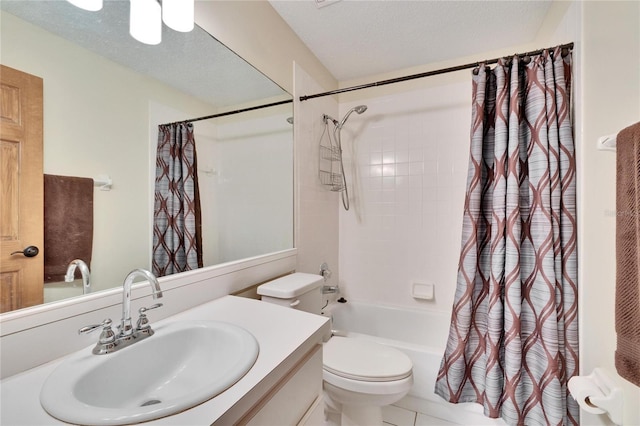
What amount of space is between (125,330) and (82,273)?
0.75 feet

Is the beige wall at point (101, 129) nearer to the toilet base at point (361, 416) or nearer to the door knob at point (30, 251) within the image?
the door knob at point (30, 251)

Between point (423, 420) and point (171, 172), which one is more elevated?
point (171, 172)

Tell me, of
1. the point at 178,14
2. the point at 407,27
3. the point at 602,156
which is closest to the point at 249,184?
the point at 178,14

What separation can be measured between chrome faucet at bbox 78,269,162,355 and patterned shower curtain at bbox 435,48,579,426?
1.46 m

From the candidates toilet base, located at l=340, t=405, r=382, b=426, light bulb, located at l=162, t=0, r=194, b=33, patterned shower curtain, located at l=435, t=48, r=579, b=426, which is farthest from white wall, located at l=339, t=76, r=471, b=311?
light bulb, located at l=162, t=0, r=194, b=33

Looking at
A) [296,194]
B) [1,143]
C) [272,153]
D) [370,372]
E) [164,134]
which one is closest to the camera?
[1,143]

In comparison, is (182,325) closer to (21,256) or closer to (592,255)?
(21,256)

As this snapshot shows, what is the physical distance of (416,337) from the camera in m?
2.09

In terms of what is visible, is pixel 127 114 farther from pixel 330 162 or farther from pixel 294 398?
pixel 330 162

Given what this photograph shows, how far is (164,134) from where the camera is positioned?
101cm

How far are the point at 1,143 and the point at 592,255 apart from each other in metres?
1.96

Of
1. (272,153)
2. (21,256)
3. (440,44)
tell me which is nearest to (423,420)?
(272,153)

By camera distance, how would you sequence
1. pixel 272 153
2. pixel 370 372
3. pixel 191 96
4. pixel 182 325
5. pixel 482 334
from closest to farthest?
1. pixel 182 325
2. pixel 191 96
3. pixel 370 372
4. pixel 482 334
5. pixel 272 153

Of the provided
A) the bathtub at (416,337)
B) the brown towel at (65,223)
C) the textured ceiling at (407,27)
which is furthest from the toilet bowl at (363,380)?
the textured ceiling at (407,27)
